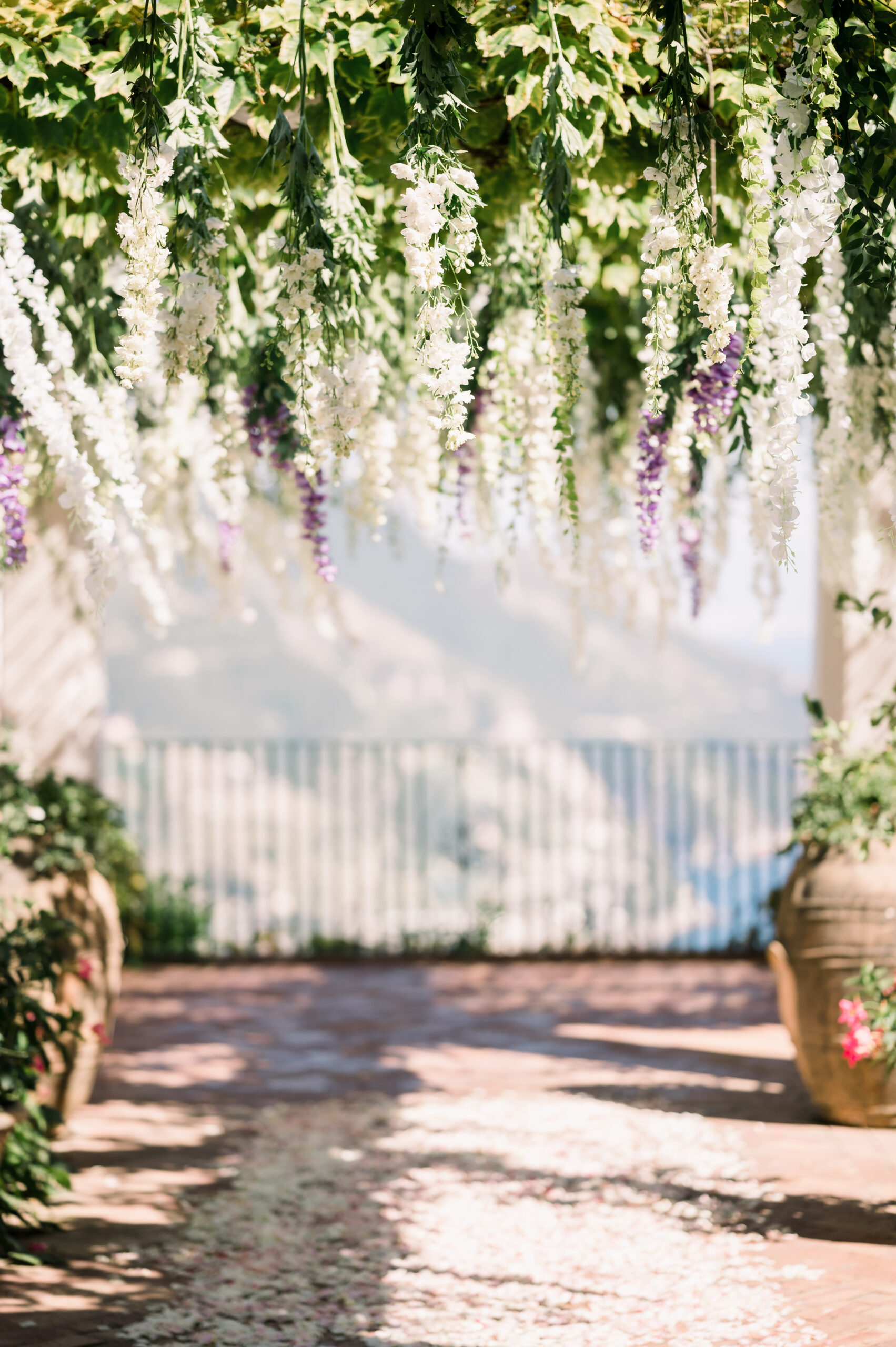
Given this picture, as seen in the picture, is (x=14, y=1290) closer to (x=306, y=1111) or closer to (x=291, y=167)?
(x=306, y=1111)

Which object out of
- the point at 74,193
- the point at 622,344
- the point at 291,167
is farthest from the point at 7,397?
the point at 622,344

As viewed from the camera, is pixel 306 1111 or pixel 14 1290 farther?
pixel 306 1111

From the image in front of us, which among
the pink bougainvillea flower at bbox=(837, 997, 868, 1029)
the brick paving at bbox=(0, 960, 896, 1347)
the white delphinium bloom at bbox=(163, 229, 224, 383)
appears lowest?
the brick paving at bbox=(0, 960, 896, 1347)

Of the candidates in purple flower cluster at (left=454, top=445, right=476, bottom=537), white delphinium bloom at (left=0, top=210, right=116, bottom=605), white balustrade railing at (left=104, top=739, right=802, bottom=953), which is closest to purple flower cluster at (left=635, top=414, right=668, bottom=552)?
purple flower cluster at (left=454, top=445, right=476, bottom=537)

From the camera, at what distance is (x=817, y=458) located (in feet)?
13.2

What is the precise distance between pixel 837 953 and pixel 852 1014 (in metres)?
0.31

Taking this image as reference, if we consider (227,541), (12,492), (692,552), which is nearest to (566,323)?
(12,492)

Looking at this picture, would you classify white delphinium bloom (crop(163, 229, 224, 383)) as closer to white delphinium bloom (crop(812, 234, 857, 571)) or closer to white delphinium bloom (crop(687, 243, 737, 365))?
white delphinium bloom (crop(687, 243, 737, 365))

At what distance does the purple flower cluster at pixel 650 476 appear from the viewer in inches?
146

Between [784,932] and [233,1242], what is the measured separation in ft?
6.86

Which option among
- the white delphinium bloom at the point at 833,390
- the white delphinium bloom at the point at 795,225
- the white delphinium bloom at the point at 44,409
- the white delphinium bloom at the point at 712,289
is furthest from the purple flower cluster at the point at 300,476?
the white delphinium bloom at the point at 833,390

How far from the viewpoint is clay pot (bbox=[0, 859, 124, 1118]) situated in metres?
4.63

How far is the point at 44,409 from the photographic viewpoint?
10.1ft

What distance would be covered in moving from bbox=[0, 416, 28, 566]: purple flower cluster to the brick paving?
1874 mm
